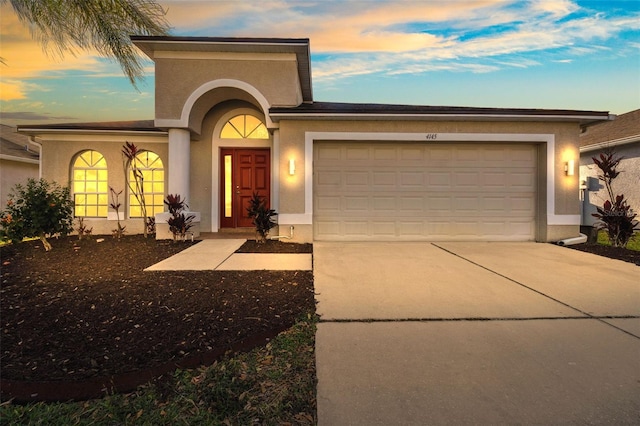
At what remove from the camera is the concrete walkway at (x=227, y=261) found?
5543 millimetres

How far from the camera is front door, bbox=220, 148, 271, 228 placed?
9922mm

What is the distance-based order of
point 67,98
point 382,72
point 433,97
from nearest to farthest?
point 67,98 < point 382,72 < point 433,97

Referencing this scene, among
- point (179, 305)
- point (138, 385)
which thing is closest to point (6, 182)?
point (179, 305)

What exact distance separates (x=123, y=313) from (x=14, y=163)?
15.0 meters

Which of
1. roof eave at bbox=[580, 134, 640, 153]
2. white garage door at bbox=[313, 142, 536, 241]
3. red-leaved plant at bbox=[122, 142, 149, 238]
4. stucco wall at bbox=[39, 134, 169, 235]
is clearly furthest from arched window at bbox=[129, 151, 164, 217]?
roof eave at bbox=[580, 134, 640, 153]

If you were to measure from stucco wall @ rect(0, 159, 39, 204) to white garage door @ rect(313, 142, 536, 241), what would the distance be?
13037 mm

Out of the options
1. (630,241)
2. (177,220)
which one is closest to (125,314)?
(177,220)

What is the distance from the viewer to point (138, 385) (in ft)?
7.52

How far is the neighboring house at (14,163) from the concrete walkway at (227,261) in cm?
1042

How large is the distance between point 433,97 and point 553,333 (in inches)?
466

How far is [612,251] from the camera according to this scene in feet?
23.7

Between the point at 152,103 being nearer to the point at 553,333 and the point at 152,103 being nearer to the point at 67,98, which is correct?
the point at 67,98

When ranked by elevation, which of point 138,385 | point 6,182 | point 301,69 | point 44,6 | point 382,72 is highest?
point 382,72

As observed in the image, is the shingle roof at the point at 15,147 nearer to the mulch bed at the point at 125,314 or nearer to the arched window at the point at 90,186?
the arched window at the point at 90,186
